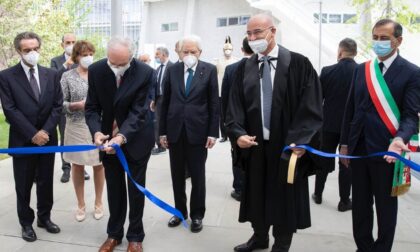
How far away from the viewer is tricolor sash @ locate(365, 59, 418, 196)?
3.09 meters

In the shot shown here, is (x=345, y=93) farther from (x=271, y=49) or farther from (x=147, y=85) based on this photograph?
Result: (x=147, y=85)

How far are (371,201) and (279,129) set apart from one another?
1.01 m

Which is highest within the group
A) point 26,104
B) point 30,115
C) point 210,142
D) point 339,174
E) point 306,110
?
point 306,110

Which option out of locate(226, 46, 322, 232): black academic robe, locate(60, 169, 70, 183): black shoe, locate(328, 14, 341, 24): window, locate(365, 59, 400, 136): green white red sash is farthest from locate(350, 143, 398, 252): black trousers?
locate(328, 14, 341, 24): window

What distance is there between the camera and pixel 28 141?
12.9ft

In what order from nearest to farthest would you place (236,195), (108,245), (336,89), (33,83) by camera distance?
1. (108,245)
2. (33,83)
3. (336,89)
4. (236,195)

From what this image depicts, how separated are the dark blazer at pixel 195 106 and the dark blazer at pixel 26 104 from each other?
116 centimetres

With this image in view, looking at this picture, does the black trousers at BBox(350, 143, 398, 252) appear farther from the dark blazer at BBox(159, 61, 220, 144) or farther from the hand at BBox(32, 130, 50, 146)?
the hand at BBox(32, 130, 50, 146)

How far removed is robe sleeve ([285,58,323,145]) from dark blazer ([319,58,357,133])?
1.75m

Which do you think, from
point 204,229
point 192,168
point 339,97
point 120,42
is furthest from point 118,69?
point 339,97

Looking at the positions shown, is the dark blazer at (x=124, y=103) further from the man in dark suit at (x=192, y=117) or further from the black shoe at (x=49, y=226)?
the black shoe at (x=49, y=226)

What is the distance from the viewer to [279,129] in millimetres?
3234

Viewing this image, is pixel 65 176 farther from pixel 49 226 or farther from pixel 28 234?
pixel 28 234

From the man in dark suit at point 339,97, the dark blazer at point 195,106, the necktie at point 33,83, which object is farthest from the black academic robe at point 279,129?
the necktie at point 33,83
